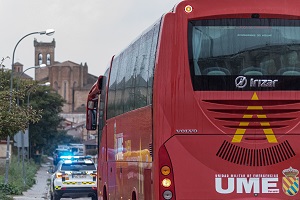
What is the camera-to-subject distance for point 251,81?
14.7m

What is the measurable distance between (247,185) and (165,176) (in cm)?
119

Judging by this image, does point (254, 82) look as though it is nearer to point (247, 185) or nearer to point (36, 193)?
point (247, 185)

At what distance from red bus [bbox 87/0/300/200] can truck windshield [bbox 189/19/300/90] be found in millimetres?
14

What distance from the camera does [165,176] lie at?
14.8m

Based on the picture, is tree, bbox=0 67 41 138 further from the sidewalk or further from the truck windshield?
the truck windshield

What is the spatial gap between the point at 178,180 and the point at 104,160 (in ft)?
29.8

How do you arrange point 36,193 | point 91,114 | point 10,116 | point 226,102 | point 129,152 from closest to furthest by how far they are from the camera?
point 226,102
point 129,152
point 91,114
point 10,116
point 36,193

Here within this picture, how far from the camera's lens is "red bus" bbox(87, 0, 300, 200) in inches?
577

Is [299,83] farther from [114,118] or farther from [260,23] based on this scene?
[114,118]

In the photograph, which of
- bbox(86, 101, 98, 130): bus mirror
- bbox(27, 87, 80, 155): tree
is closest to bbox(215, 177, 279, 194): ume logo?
bbox(86, 101, 98, 130): bus mirror

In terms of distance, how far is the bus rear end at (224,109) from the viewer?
14.7m

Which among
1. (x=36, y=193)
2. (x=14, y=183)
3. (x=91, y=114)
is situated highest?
(x=91, y=114)

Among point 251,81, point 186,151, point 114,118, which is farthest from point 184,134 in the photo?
point 114,118

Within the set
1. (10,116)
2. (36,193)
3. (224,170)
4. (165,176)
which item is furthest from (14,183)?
(224,170)
